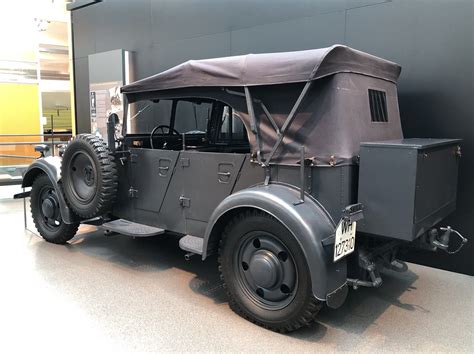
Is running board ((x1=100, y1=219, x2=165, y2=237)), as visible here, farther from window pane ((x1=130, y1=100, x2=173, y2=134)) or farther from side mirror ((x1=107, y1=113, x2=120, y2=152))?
window pane ((x1=130, y1=100, x2=173, y2=134))

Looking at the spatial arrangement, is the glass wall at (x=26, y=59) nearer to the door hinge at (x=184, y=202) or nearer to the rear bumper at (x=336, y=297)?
the door hinge at (x=184, y=202)

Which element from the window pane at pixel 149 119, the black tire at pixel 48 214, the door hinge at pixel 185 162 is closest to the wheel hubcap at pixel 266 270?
the door hinge at pixel 185 162

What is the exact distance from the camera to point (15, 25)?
1152 cm

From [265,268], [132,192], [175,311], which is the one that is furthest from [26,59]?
[265,268]

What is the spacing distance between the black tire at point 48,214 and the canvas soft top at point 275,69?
2197 millimetres

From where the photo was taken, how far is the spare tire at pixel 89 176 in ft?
13.2

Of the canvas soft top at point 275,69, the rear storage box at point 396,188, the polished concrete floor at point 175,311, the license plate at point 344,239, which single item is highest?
the canvas soft top at point 275,69

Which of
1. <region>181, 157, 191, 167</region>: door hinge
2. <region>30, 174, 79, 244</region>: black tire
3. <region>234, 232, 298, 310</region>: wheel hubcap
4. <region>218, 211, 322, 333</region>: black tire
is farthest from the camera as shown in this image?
<region>30, 174, 79, 244</region>: black tire

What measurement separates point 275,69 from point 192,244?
1568mm

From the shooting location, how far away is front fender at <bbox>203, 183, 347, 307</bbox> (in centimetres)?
261

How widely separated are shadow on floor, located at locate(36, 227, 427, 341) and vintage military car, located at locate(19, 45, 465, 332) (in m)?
0.23

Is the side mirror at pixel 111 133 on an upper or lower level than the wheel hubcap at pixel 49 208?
upper

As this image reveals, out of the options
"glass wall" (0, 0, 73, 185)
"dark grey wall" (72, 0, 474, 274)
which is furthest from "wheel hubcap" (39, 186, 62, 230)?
"glass wall" (0, 0, 73, 185)

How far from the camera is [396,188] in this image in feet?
8.72
